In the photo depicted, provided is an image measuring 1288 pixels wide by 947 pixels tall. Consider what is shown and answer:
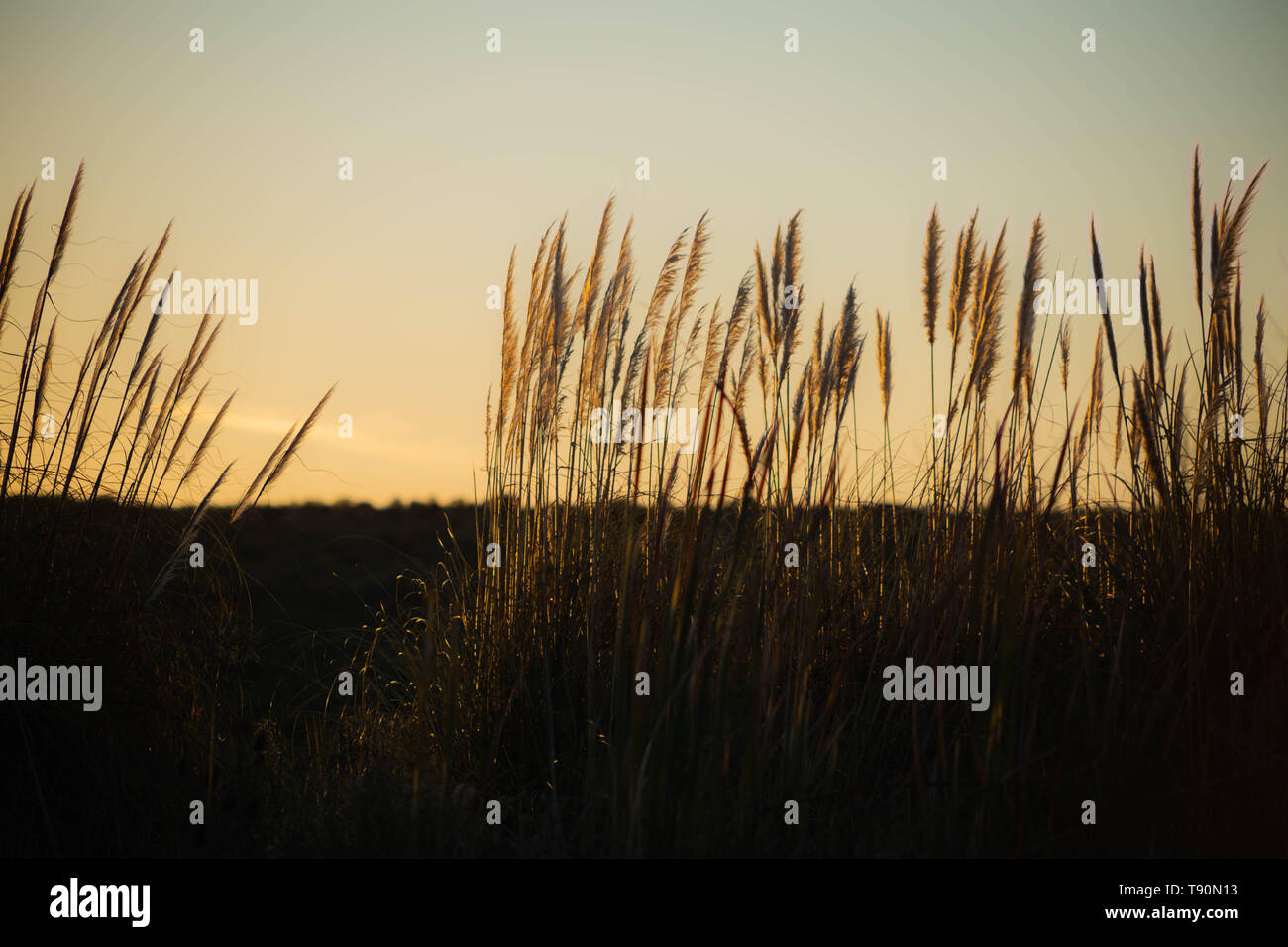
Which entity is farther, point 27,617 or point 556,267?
point 556,267

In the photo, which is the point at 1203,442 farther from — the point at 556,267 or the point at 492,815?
the point at 492,815

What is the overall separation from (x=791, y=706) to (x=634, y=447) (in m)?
1.05

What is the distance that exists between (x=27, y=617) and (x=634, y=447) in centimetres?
188

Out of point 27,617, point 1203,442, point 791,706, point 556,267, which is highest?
point 556,267

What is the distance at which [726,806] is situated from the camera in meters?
2.02

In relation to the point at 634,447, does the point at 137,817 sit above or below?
below

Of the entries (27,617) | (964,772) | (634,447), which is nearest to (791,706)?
(964,772)

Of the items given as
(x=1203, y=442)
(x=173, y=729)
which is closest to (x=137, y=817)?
(x=173, y=729)

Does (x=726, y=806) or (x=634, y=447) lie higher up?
(x=634, y=447)
